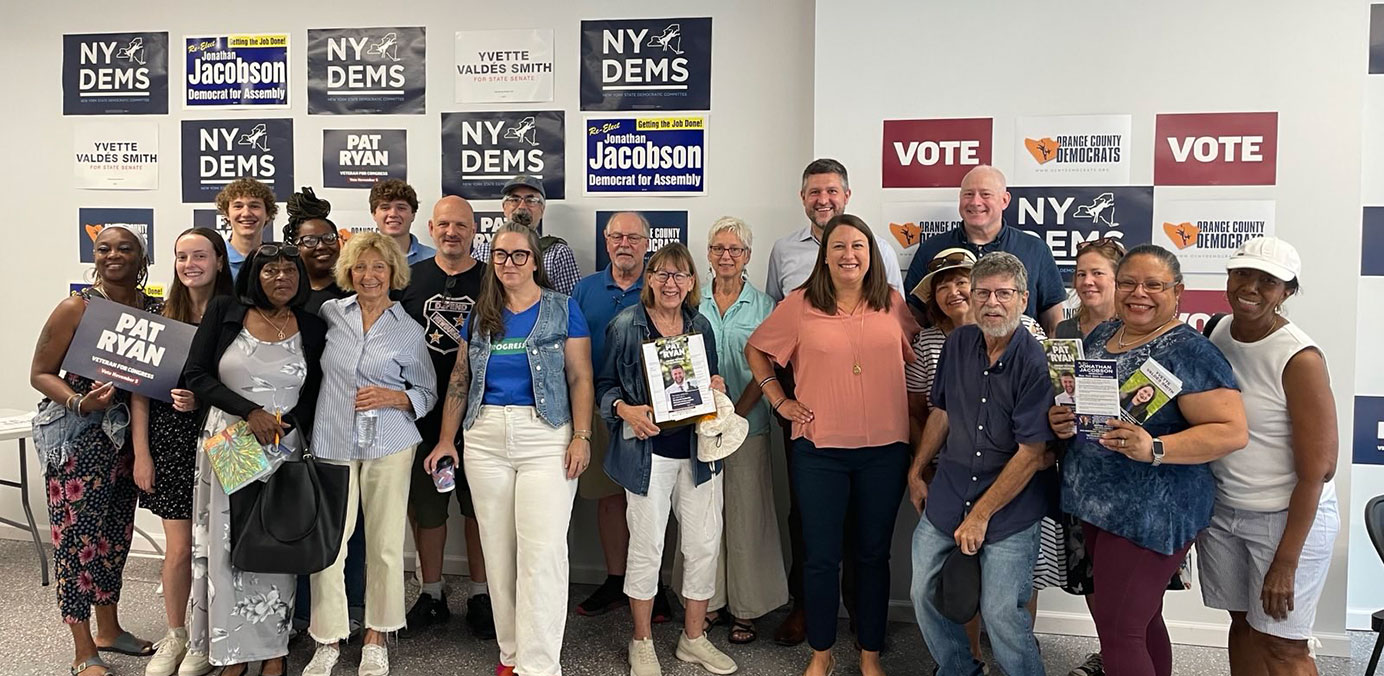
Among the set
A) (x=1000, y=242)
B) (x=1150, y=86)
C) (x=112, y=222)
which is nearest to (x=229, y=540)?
(x=112, y=222)

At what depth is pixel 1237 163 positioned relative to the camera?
3602mm

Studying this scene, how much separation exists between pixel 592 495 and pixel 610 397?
0.85 m

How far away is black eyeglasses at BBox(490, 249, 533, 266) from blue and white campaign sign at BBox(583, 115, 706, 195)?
1.40 m

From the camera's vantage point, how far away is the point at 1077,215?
3.73 meters

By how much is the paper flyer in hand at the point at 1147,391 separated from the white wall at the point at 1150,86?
1.65 metres

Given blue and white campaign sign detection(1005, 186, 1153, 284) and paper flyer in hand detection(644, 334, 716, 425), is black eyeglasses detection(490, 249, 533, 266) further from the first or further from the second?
blue and white campaign sign detection(1005, 186, 1153, 284)

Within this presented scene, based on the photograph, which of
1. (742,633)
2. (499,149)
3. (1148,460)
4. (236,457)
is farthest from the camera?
(499,149)

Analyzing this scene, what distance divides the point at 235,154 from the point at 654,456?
10.0ft

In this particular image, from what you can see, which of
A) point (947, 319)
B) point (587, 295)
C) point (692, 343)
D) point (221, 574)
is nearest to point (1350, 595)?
point (947, 319)

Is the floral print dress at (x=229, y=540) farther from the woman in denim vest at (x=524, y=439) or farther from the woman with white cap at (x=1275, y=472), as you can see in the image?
the woman with white cap at (x=1275, y=472)

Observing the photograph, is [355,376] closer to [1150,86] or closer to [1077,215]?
[1077,215]

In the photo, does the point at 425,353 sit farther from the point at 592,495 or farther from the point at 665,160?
the point at 665,160

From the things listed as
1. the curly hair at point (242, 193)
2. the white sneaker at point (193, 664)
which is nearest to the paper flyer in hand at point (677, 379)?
the white sneaker at point (193, 664)

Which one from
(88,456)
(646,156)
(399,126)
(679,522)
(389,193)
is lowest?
(679,522)
